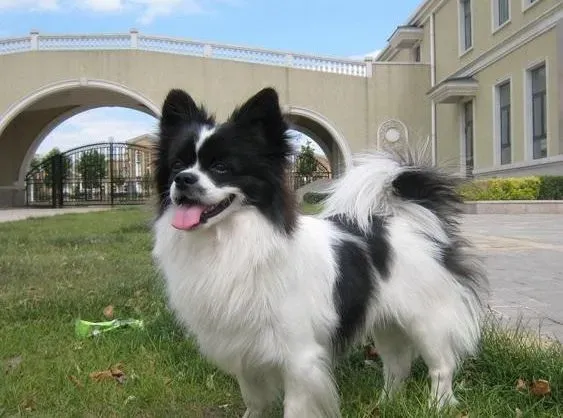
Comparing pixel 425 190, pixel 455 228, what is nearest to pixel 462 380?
pixel 455 228

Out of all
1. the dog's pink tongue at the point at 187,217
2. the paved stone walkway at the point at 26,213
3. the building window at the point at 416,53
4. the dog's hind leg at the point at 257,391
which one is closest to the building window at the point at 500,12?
the building window at the point at 416,53

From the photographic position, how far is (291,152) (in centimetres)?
264

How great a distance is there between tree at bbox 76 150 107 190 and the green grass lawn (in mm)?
28162

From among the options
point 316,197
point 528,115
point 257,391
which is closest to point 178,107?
point 257,391

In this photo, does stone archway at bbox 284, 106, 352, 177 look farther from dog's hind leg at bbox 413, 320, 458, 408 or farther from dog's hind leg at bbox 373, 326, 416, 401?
dog's hind leg at bbox 413, 320, 458, 408

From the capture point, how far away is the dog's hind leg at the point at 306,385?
99.5 inches

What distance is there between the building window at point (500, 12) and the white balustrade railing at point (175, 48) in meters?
6.68

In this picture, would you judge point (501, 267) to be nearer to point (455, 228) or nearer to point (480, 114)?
point (455, 228)

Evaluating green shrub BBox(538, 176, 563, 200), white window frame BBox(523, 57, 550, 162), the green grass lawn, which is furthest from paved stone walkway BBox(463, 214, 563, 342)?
white window frame BBox(523, 57, 550, 162)

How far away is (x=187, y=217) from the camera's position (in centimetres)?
242

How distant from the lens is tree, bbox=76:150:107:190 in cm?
3216

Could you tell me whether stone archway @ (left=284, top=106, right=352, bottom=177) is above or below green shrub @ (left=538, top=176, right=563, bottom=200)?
above

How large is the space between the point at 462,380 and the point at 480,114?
73.4 feet

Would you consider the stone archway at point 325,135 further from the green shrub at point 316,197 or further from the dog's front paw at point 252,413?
the dog's front paw at point 252,413
